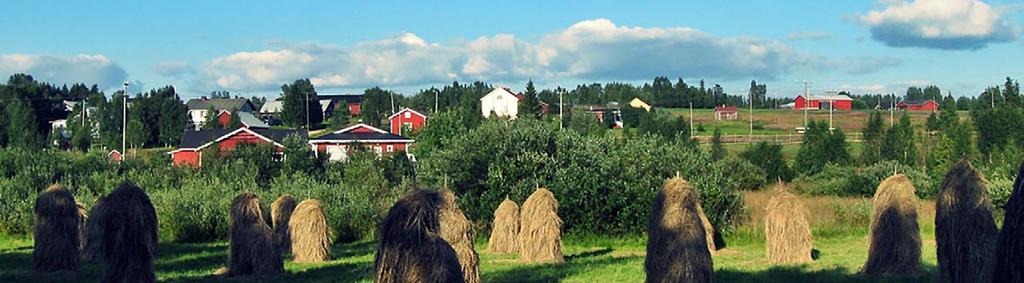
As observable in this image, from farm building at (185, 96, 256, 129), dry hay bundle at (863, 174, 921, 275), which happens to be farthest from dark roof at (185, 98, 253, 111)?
dry hay bundle at (863, 174, 921, 275)

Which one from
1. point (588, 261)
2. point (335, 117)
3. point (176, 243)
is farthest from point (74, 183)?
point (335, 117)

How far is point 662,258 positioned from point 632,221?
17222 mm

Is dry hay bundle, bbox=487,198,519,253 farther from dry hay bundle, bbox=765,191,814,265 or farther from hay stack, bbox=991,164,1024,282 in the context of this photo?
hay stack, bbox=991,164,1024,282

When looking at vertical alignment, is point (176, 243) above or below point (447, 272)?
→ below

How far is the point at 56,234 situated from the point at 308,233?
5.29 meters

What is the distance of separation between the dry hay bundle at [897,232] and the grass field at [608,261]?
1.51ft

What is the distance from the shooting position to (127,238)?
16.2 m

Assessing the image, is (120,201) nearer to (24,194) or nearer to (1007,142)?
(24,194)

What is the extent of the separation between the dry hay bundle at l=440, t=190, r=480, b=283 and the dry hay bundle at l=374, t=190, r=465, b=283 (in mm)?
6085

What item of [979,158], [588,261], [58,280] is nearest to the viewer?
[58,280]

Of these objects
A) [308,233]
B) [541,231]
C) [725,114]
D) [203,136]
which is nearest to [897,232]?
[541,231]

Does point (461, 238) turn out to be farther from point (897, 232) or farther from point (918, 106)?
point (918, 106)

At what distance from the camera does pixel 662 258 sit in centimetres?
1573

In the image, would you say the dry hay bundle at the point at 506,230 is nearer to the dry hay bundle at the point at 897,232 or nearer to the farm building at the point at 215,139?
the dry hay bundle at the point at 897,232
